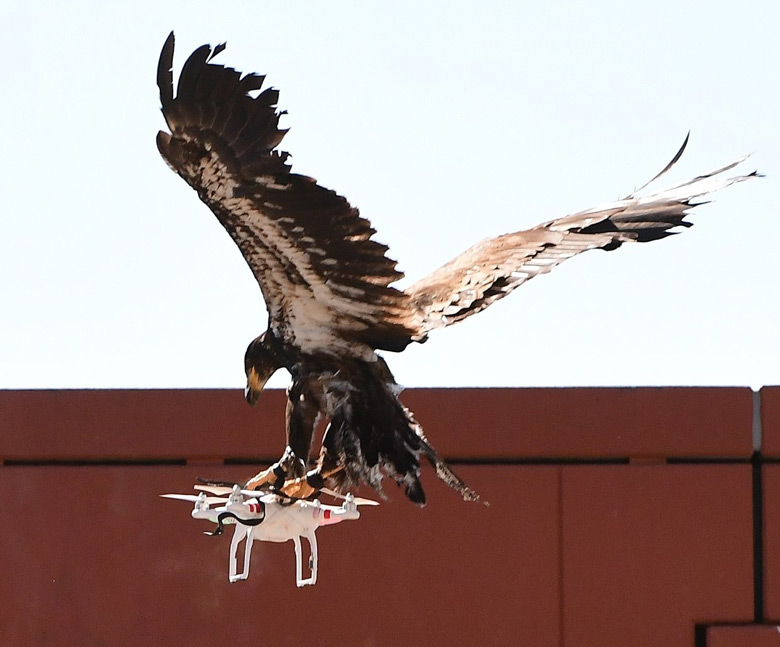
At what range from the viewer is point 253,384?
389 centimetres

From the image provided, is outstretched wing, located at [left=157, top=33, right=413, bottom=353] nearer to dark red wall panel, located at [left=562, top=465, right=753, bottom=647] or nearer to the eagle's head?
the eagle's head

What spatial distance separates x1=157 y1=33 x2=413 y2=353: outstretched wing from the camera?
3520 millimetres

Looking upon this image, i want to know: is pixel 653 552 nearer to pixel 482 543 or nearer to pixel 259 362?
pixel 482 543

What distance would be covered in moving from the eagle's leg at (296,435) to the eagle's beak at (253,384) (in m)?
0.13

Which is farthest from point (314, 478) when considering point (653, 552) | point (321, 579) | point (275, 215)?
point (653, 552)

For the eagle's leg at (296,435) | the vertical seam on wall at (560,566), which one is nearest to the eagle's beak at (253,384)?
the eagle's leg at (296,435)

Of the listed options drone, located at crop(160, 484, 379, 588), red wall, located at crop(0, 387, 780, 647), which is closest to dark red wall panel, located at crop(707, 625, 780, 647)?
red wall, located at crop(0, 387, 780, 647)

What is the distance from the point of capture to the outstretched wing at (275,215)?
11.5ft

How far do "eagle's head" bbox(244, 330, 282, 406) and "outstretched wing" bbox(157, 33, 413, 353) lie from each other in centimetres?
6

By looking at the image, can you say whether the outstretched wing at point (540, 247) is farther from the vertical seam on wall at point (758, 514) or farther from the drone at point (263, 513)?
the vertical seam on wall at point (758, 514)

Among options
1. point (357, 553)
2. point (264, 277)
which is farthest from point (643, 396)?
point (264, 277)

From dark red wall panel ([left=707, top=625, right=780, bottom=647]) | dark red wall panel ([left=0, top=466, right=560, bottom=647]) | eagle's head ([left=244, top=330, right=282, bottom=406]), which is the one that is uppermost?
eagle's head ([left=244, top=330, right=282, bottom=406])

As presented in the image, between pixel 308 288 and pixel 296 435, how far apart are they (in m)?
0.36

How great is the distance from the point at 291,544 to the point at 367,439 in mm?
1715
